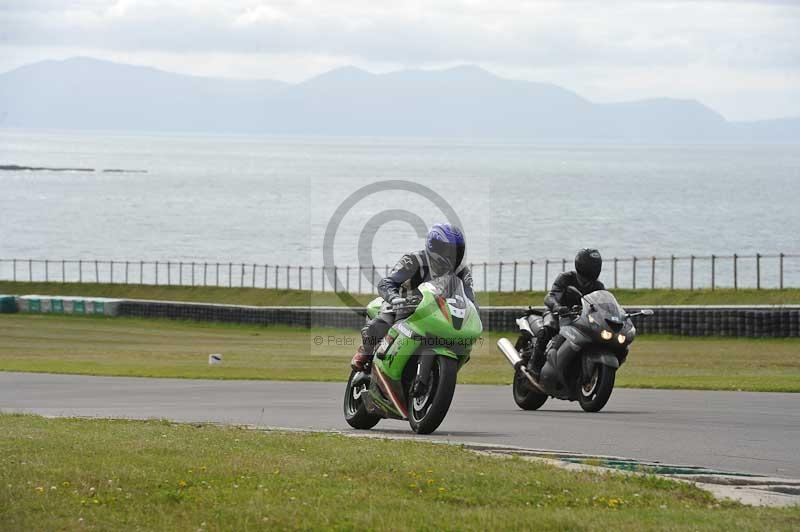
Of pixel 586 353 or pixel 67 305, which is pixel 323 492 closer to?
pixel 586 353

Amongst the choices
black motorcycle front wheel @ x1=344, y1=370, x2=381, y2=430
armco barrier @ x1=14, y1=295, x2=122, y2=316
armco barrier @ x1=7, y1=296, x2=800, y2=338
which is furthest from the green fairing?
armco barrier @ x1=14, y1=295, x2=122, y2=316

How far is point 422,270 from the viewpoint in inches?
528

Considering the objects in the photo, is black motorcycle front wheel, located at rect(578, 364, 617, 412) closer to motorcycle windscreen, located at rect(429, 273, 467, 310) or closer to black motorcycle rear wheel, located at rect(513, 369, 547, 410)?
black motorcycle rear wheel, located at rect(513, 369, 547, 410)

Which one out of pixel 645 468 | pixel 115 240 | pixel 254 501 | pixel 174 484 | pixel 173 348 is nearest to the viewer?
pixel 254 501

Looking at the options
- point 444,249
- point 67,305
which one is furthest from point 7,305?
point 444,249

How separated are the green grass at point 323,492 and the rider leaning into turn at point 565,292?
5530mm

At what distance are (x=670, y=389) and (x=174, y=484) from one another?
13306 millimetres

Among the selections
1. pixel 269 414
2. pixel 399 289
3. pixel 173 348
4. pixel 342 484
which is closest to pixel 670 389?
pixel 269 414

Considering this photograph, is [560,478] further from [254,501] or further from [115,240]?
[115,240]

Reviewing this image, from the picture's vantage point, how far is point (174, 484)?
8992 mm

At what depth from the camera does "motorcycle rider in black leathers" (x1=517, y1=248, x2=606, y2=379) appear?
647 inches

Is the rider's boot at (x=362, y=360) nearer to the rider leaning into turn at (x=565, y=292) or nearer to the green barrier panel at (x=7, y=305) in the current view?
the rider leaning into turn at (x=565, y=292)

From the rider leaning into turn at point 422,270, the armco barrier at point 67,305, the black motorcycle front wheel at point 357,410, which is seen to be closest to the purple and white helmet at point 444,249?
the rider leaning into turn at point 422,270

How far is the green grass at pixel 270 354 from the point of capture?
2611 cm
